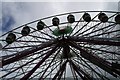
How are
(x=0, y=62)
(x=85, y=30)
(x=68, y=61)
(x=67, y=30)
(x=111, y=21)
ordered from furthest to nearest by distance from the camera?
(x=68, y=61)
(x=111, y=21)
(x=85, y=30)
(x=67, y=30)
(x=0, y=62)

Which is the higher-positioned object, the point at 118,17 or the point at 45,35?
the point at 118,17

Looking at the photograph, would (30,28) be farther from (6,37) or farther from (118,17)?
(118,17)

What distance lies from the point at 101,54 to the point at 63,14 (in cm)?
997

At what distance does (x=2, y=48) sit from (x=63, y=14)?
30.9 ft

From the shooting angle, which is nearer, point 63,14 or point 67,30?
point 67,30

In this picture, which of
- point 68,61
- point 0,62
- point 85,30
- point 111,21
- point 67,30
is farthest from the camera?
point 68,61

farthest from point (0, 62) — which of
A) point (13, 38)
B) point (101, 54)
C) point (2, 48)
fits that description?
point (101, 54)

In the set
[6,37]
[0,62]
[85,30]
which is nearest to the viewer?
[0,62]

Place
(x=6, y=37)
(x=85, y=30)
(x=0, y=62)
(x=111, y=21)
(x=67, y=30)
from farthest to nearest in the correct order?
(x=111, y=21), (x=85, y=30), (x=6, y=37), (x=67, y=30), (x=0, y=62)

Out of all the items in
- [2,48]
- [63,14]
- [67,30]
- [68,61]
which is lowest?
[68,61]

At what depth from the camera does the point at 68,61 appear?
37.1 metres

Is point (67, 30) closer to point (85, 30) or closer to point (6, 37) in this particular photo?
point (85, 30)

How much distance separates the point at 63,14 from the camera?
3372 centimetres

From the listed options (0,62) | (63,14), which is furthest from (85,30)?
(0,62)
